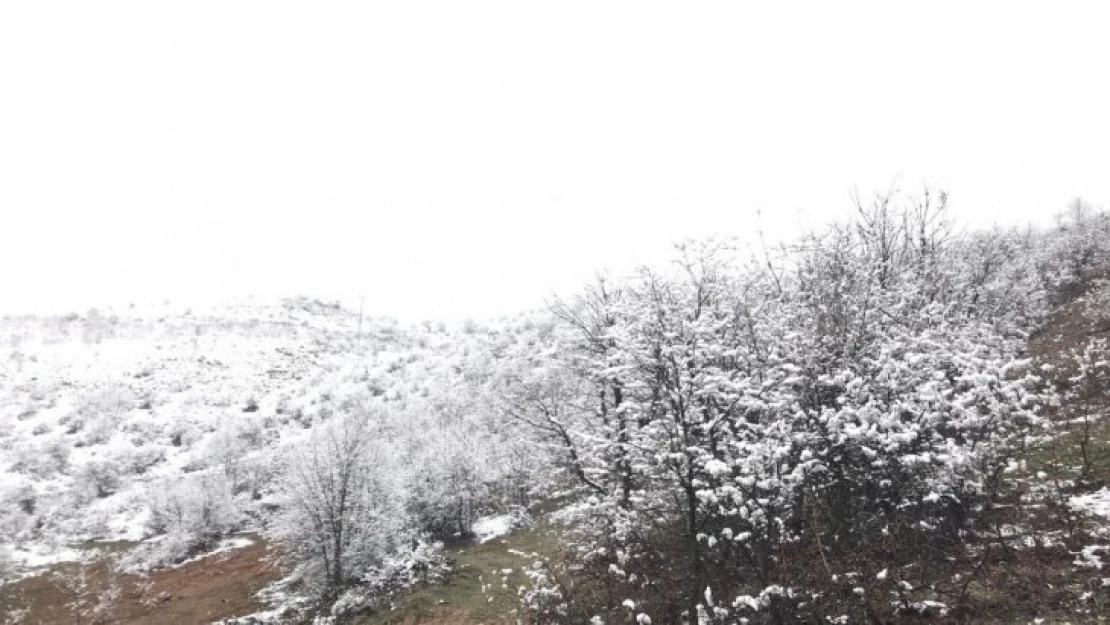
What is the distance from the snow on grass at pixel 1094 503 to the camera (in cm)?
941

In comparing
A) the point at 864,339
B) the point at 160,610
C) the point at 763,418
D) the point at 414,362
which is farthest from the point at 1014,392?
the point at 414,362

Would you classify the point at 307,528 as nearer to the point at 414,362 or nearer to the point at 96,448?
the point at 96,448

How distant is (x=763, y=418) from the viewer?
10391 mm

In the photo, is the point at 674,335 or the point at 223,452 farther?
the point at 223,452

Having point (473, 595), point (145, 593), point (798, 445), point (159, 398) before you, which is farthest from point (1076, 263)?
point (159, 398)

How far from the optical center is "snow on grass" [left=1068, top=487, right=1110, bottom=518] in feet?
30.9

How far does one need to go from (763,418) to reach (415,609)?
45.4 ft

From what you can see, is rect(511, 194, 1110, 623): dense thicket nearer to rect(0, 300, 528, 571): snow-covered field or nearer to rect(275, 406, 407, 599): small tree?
rect(275, 406, 407, 599): small tree

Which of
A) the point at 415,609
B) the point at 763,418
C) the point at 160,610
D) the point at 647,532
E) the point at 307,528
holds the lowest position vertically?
the point at 160,610

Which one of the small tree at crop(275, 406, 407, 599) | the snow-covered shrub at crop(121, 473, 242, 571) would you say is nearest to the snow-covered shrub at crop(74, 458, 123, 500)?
the snow-covered shrub at crop(121, 473, 242, 571)

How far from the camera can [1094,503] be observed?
973 cm

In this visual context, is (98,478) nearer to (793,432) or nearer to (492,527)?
(492,527)

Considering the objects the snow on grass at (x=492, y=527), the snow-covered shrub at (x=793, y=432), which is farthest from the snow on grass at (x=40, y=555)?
the snow-covered shrub at (x=793, y=432)

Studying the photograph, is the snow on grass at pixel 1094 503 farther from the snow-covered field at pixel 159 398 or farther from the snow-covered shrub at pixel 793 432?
the snow-covered field at pixel 159 398
